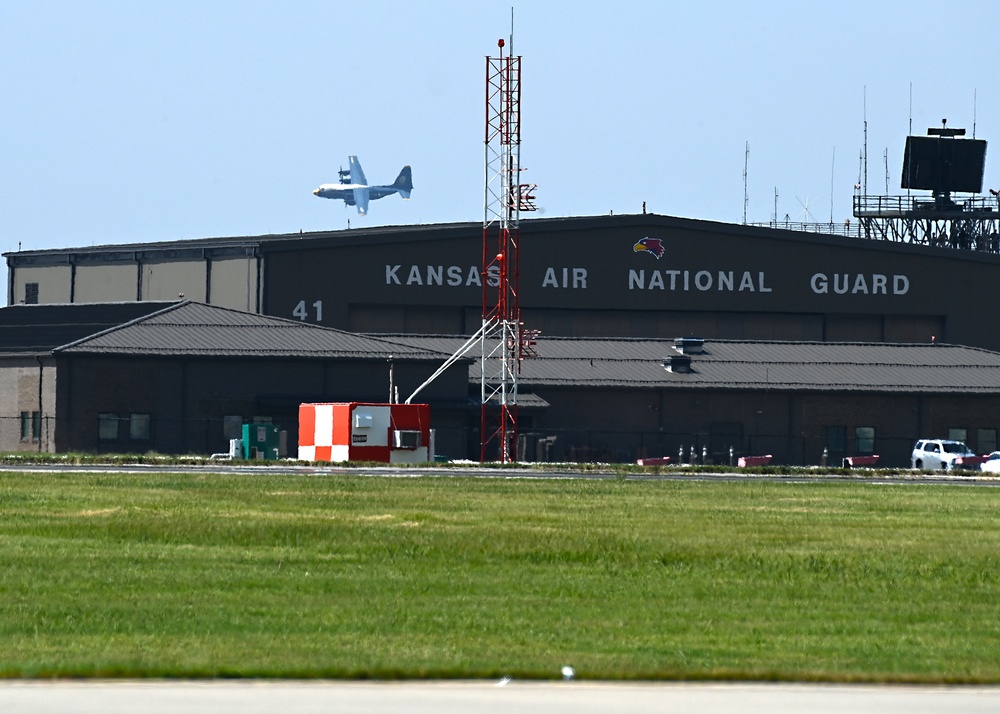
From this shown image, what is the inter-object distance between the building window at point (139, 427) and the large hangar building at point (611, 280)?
54.3 feet

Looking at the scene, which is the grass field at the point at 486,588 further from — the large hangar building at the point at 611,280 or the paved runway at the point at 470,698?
the large hangar building at the point at 611,280

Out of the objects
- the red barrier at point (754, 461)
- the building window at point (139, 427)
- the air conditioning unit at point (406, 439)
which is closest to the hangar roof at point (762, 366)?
the red barrier at point (754, 461)

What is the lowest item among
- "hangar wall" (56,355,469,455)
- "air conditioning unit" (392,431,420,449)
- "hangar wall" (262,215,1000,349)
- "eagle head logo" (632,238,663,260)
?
"air conditioning unit" (392,431,420,449)

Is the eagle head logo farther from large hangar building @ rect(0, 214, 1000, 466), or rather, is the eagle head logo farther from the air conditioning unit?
the air conditioning unit

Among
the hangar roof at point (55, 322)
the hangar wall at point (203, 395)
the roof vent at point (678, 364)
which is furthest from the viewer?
the roof vent at point (678, 364)

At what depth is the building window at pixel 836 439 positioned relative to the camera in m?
80.7

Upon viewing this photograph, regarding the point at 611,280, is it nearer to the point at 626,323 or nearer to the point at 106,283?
the point at 626,323

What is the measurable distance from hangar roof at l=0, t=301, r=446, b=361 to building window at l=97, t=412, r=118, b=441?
277 cm

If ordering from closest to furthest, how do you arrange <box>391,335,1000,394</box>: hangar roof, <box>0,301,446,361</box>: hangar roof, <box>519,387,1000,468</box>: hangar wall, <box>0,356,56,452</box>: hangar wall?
<box>0,356,56,452</box>: hangar wall
<box>0,301,446,361</box>: hangar roof
<box>519,387,1000,468</box>: hangar wall
<box>391,335,1000,394</box>: hangar roof

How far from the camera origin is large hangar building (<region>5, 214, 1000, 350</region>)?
8944 centimetres

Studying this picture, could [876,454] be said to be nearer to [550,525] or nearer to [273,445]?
[273,445]

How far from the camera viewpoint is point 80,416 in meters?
71.9

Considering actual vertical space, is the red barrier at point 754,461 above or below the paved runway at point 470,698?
above

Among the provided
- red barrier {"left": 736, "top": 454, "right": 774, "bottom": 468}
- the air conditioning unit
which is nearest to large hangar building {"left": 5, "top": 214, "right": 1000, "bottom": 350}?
red barrier {"left": 736, "top": 454, "right": 774, "bottom": 468}
